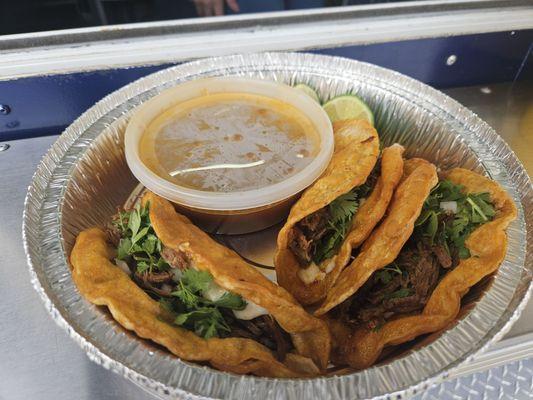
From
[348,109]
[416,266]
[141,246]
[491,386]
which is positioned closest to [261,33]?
[348,109]

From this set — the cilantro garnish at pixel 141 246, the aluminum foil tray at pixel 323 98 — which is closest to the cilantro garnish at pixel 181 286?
the cilantro garnish at pixel 141 246

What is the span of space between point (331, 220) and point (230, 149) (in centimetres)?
45

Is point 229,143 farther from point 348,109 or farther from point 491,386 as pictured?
point 491,386

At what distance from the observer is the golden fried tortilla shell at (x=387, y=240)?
136 centimetres

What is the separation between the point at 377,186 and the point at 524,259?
0.51 m

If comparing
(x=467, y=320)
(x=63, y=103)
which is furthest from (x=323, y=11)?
(x=467, y=320)

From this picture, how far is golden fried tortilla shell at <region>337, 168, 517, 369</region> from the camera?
1.28 m

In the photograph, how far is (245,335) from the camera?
139 cm

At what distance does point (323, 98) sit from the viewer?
7.06ft

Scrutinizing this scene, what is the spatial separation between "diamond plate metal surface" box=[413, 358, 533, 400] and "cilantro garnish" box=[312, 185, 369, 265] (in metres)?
0.54

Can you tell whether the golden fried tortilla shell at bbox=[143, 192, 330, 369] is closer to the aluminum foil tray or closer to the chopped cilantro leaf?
the chopped cilantro leaf

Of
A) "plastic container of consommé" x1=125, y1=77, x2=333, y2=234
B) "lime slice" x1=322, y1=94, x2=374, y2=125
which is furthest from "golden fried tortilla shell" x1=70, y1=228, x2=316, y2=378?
"lime slice" x1=322, y1=94, x2=374, y2=125

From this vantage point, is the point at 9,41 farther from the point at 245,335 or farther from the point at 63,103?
the point at 245,335

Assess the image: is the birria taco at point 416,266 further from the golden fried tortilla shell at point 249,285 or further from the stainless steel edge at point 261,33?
the stainless steel edge at point 261,33
